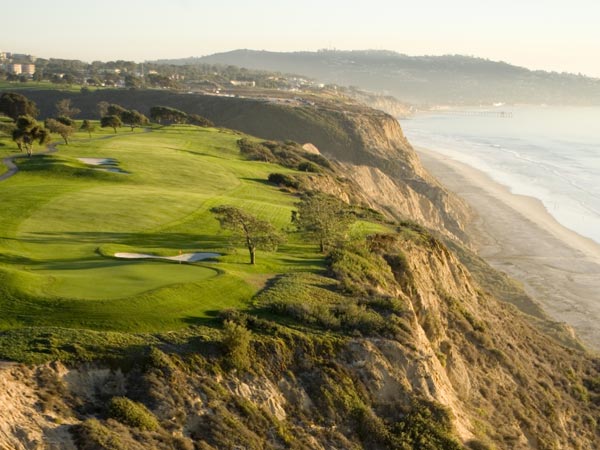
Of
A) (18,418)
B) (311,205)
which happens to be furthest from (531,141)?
(18,418)

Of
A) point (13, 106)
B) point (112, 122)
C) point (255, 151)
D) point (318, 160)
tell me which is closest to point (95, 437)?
point (255, 151)

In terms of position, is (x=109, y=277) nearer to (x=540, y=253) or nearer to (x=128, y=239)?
(x=128, y=239)

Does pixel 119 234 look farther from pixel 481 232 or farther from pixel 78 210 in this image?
pixel 481 232

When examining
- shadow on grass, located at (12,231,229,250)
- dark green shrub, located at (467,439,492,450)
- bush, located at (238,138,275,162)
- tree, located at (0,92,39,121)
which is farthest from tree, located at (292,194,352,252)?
tree, located at (0,92,39,121)

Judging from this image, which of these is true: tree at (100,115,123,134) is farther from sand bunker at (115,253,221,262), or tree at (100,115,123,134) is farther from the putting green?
the putting green

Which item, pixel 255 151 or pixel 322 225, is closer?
pixel 322 225

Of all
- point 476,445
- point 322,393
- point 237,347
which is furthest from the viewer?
point 476,445
